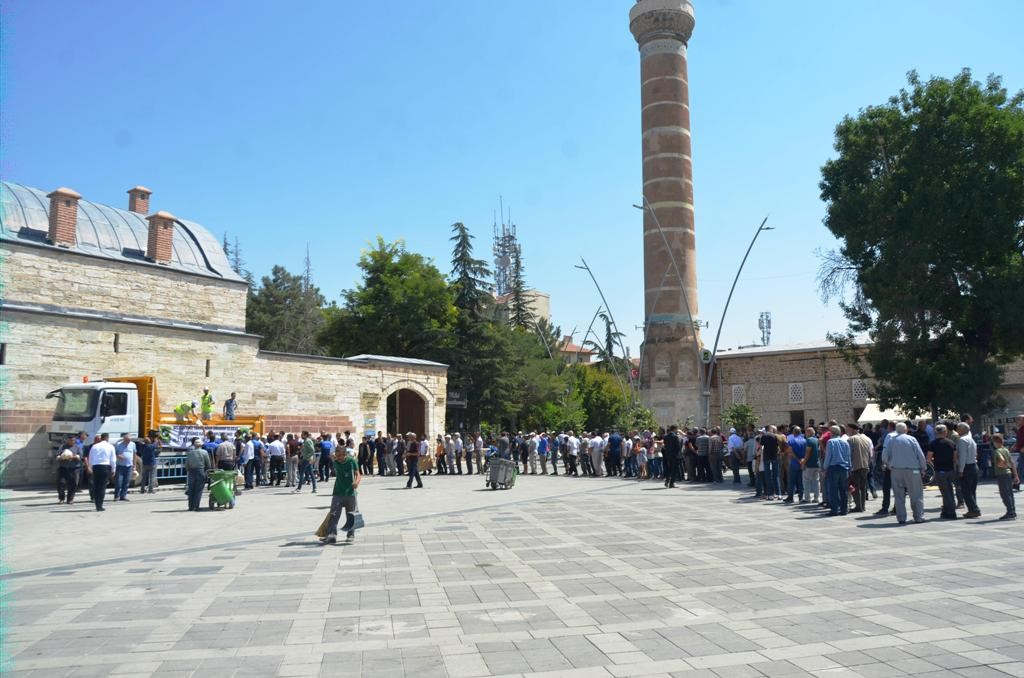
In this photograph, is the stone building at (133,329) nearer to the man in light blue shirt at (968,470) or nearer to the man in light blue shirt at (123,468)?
the man in light blue shirt at (123,468)

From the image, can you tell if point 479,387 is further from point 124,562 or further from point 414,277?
point 124,562

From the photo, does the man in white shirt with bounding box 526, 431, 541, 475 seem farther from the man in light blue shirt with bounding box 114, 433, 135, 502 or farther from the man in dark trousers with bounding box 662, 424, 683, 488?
the man in light blue shirt with bounding box 114, 433, 135, 502

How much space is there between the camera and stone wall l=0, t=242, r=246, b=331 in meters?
20.6

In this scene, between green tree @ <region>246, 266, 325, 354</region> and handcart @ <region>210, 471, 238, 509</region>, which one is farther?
green tree @ <region>246, 266, 325, 354</region>

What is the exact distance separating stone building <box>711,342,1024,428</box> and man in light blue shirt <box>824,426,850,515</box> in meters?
29.5

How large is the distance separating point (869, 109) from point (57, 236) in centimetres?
2701

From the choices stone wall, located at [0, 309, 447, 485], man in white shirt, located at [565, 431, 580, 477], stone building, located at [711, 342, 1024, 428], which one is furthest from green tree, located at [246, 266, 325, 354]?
man in white shirt, located at [565, 431, 580, 477]

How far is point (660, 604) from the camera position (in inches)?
262

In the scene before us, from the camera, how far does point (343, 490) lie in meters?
10.5

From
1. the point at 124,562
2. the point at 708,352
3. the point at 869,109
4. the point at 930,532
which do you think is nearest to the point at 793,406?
the point at 708,352

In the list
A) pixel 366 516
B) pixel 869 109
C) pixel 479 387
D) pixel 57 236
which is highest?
pixel 869 109

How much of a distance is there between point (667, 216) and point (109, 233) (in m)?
29.4

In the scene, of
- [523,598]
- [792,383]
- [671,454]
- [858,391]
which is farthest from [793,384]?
[523,598]

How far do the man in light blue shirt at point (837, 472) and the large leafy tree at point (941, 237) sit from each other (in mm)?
12031
